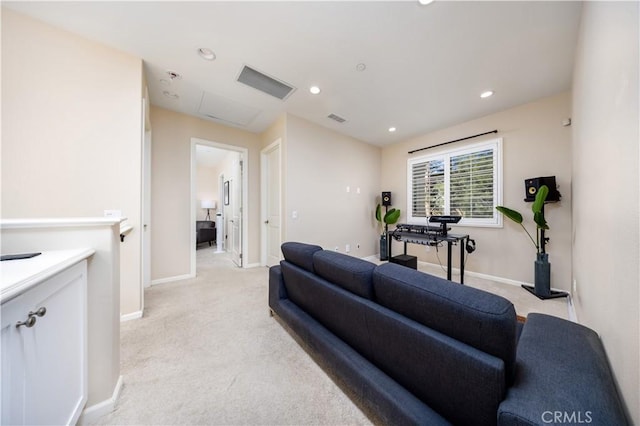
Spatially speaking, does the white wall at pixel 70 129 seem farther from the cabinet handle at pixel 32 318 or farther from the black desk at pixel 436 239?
the black desk at pixel 436 239

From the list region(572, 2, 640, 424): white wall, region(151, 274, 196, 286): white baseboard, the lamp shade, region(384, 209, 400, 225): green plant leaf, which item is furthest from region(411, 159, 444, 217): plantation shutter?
the lamp shade

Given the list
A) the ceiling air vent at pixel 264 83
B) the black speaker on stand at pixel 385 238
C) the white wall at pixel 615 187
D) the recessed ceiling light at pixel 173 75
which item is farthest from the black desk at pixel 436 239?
the recessed ceiling light at pixel 173 75

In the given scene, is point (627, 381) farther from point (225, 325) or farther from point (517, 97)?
point (517, 97)

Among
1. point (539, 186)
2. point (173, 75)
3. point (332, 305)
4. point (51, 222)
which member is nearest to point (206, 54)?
point (173, 75)

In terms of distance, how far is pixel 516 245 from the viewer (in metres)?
3.23

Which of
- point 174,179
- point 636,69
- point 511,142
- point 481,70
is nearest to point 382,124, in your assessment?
point 481,70

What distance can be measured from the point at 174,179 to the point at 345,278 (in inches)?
134

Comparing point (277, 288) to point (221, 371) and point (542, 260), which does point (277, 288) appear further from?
point (542, 260)

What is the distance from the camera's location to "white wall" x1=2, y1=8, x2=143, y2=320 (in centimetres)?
171

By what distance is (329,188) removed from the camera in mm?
4141

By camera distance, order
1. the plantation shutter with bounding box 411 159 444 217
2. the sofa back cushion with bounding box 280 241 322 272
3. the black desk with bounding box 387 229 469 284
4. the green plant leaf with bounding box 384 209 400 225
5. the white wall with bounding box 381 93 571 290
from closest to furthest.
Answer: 1. the sofa back cushion with bounding box 280 241 322 272
2. the white wall with bounding box 381 93 571 290
3. the black desk with bounding box 387 229 469 284
4. the plantation shutter with bounding box 411 159 444 217
5. the green plant leaf with bounding box 384 209 400 225

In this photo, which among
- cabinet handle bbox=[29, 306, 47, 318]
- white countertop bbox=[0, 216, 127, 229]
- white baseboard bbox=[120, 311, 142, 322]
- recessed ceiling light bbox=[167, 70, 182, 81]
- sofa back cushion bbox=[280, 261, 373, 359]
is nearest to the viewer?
cabinet handle bbox=[29, 306, 47, 318]

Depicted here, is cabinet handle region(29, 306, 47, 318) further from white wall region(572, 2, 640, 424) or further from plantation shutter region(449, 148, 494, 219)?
plantation shutter region(449, 148, 494, 219)

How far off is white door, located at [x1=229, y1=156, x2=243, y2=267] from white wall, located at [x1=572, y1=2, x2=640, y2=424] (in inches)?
173
